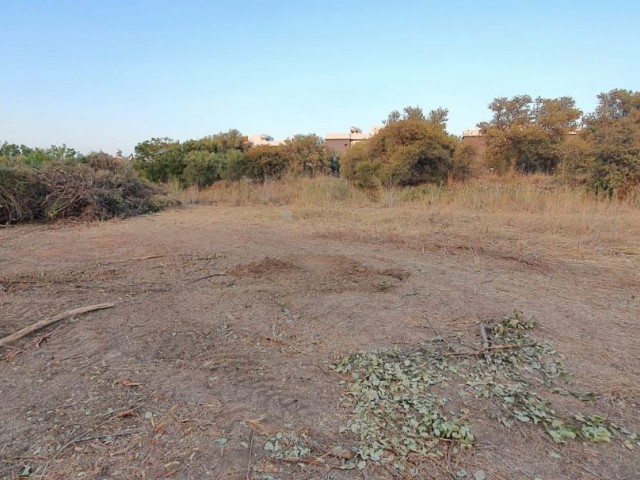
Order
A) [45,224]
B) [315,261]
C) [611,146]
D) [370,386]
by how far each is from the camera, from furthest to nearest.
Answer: [611,146] < [45,224] < [315,261] < [370,386]

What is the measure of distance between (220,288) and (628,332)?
3330 mm

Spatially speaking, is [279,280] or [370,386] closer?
[370,386]

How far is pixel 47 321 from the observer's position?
10.2 ft

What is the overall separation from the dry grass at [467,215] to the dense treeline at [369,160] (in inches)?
30.3

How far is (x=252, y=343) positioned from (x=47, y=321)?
155 centimetres

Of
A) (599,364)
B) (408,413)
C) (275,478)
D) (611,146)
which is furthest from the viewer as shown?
(611,146)

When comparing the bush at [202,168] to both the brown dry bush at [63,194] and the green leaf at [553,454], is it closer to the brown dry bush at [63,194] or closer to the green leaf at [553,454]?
the brown dry bush at [63,194]

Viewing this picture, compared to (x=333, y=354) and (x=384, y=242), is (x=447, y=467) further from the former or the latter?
(x=384, y=242)

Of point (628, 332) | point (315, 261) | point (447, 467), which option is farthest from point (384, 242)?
point (447, 467)

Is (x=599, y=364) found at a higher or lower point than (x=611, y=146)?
lower

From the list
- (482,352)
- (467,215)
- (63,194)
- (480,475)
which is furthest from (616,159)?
(63,194)

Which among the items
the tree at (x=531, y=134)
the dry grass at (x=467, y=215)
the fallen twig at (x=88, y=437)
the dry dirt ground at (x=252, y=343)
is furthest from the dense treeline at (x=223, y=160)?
the fallen twig at (x=88, y=437)

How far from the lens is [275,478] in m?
1.68

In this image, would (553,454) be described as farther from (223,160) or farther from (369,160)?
(223,160)
